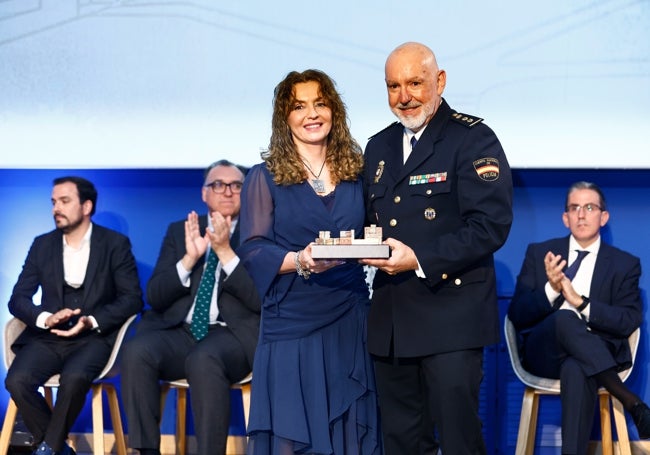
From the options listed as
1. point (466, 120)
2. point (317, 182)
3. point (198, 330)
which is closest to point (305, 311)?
point (317, 182)

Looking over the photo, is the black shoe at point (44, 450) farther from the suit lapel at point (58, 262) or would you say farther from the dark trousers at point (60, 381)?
the suit lapel at point (58, 262)

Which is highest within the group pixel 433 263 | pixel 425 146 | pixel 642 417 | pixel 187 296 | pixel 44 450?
pixel 425 146

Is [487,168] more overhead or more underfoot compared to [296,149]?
more underfoot

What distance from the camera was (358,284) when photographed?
11.3 ft

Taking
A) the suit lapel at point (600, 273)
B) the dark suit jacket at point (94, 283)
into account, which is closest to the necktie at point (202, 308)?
the dark suit jacket at point (94, 283)

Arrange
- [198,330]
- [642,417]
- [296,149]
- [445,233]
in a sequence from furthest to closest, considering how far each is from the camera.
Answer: [198,330], [642,417], [296,149], [445,233]

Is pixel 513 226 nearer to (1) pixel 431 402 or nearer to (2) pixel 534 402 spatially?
(2) pixel 534 402

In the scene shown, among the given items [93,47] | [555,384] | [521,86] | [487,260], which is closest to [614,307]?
[555,384]

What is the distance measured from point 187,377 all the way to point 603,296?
2.18 metres

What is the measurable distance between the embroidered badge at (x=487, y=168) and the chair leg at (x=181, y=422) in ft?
9.07

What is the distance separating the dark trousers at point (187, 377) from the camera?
4555 millimetres

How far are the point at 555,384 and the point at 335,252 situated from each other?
7.43ft

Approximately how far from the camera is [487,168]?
3.09 meters

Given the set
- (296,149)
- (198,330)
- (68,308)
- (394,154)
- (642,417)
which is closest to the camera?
(394,154)
